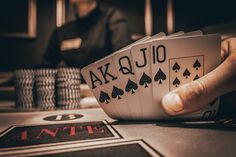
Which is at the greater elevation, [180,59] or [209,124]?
[180,59]

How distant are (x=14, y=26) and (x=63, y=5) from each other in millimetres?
728

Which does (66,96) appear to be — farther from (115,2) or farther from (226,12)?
(226,12)

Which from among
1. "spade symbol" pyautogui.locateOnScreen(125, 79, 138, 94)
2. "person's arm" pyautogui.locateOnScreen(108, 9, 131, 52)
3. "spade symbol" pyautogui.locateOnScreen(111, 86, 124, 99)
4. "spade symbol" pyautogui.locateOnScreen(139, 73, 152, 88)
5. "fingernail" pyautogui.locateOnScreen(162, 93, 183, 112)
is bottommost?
"fingernail" pyautogui.locateOnScreen(162, 93, 183, 112)

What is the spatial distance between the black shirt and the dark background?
71 cm

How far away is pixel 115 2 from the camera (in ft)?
11.0

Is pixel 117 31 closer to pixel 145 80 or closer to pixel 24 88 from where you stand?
pixel 24 88

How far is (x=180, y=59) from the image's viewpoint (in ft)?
2.46

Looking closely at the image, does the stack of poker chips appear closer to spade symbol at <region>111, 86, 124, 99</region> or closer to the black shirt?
spade symbol at <region>111, 86, 124, 99</region>

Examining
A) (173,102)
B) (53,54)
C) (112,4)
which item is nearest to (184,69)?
(173,102)

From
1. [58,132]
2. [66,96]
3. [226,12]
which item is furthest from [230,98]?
[226,12]

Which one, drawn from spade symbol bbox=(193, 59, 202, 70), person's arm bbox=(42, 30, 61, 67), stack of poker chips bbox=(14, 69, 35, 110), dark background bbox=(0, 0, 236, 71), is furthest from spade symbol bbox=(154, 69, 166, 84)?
dark background bbox=(0, 0, 236, 71)

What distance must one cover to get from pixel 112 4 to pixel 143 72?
110 inches

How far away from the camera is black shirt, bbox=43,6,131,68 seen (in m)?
2.29

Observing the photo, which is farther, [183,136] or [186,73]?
[186,73]
